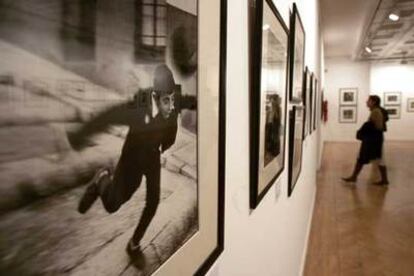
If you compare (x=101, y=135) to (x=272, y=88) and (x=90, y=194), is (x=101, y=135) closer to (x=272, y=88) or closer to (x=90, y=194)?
(x=90, y=194)

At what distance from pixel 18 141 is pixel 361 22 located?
378 inches

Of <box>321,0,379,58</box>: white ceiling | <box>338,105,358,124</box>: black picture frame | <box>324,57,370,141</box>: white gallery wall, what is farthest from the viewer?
<box>338,105,358,124</box>: black picture frame

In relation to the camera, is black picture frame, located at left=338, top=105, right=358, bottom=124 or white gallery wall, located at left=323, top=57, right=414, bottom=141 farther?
black picture frame, located at left=338, top=105, right=358, bottom=124

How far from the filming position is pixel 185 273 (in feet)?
2.49

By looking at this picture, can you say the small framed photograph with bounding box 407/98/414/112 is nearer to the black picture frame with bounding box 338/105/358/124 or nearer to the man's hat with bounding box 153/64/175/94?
the black picture frame with bounding box 338/105/358/124

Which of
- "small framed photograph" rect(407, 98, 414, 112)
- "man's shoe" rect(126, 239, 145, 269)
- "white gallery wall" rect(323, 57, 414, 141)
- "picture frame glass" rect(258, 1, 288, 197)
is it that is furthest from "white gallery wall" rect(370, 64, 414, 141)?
"man's shoe" rect(126, 239, 145, 269)

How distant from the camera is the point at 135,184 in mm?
557

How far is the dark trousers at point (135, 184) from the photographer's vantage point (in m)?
0.50

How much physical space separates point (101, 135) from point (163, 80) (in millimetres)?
194

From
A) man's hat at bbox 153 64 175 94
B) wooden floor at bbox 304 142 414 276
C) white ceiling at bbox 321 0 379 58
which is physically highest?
white ceiling at bbox 321 0 379 58

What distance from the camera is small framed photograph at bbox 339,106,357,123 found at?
1598cm

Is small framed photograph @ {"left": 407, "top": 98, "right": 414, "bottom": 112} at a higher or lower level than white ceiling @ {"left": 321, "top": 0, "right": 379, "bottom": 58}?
lower

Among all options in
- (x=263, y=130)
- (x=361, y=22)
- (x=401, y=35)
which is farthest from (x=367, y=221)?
(x=401, y=35)

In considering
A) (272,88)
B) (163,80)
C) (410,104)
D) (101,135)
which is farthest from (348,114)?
(101,135)
